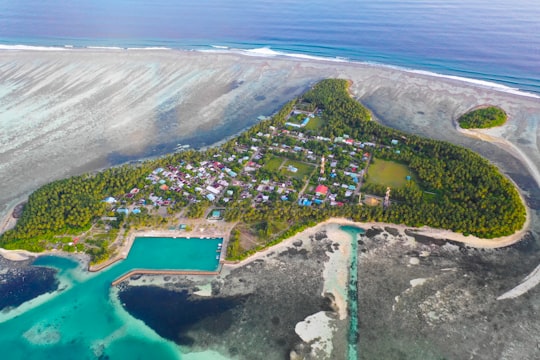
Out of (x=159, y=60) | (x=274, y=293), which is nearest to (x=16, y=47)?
(x=159, y=60)

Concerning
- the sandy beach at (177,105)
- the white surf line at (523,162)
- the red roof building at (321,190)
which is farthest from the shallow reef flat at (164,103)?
the red roof building at (321,190)

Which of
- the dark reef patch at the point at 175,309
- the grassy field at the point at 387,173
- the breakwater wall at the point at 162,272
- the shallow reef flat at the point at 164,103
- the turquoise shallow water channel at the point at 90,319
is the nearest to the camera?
the turquoise shallow water channel at the point at 90,319

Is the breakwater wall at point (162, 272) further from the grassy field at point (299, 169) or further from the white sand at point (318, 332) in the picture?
the grassy field at point (299, 169)

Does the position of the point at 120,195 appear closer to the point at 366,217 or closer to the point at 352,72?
the point at 366,217

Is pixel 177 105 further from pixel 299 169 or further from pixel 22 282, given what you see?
pixel 22 282

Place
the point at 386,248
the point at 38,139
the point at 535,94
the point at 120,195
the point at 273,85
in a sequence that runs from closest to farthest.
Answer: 1. the point at 386,248
2. the point at 120,195
3. the point at 38,139
4. the point at 535,94
5. the point at 273,85
